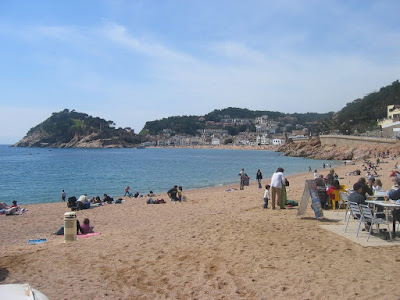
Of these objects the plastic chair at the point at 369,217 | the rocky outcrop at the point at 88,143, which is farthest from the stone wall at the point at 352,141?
the rocky outcrop at the point at 88,143

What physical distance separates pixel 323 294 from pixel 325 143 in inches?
3338

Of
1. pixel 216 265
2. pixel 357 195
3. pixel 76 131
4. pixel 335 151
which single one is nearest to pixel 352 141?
pixel 335 151

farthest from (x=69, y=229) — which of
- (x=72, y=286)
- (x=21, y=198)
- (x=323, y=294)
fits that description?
(x=21, y=198)

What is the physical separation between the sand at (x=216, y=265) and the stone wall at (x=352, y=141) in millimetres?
55016

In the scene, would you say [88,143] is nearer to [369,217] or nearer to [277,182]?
[277,182]

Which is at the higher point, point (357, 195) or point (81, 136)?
point (81, 136)

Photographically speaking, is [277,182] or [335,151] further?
[335,151]

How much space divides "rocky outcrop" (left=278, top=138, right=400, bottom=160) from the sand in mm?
51241

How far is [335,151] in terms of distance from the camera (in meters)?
73.5

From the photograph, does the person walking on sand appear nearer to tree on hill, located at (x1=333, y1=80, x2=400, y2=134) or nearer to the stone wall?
the stone wall

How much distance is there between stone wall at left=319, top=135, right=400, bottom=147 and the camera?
2253 inches

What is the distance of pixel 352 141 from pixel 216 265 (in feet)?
232

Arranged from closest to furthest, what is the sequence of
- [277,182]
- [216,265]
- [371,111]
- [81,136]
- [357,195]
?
[216,265] → [357,195] → [277,182] → [371,111] → [81,136]

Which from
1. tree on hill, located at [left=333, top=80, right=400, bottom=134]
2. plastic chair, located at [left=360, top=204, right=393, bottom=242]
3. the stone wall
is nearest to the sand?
plastic chair, located at [left=360, top=204, right=393, bottom=242]
